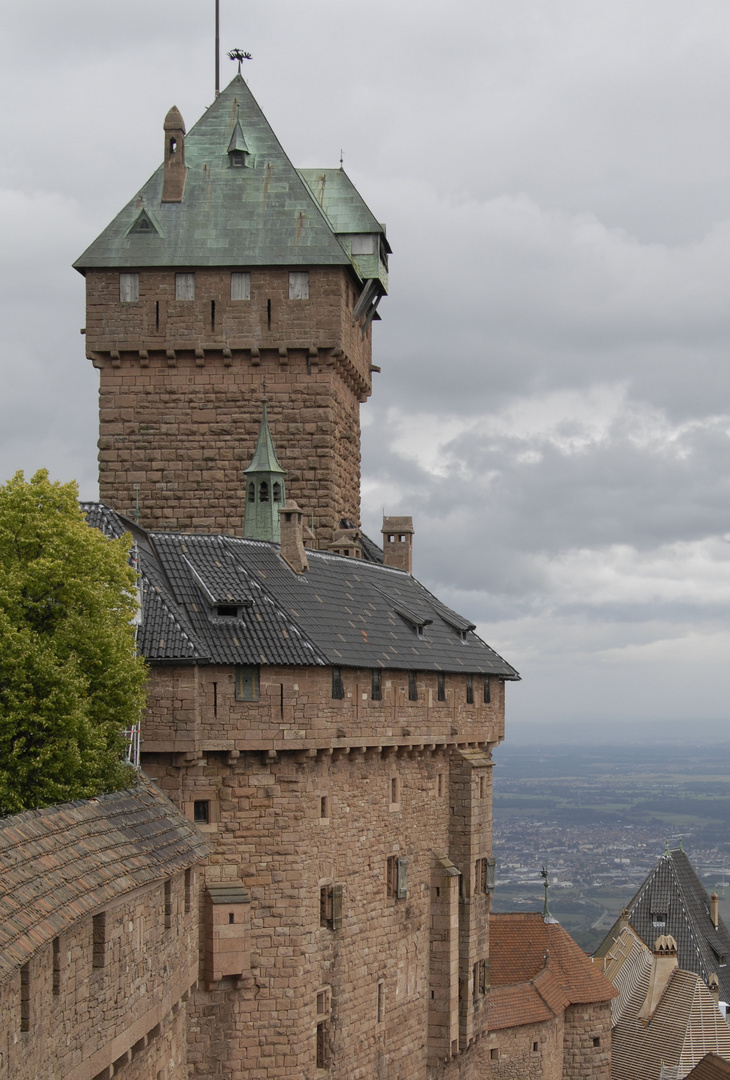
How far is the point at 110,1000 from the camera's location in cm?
2086

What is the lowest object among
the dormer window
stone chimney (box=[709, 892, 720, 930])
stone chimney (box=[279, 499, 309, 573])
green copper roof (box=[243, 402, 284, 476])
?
stone chimney (box=[709, 892, 720, 930])

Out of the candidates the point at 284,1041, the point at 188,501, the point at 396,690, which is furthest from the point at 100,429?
the point at 284,1041

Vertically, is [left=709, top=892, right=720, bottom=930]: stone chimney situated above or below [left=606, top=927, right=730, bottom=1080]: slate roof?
above

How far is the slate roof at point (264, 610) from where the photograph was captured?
3081cm

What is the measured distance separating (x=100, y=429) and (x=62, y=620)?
63.1ft

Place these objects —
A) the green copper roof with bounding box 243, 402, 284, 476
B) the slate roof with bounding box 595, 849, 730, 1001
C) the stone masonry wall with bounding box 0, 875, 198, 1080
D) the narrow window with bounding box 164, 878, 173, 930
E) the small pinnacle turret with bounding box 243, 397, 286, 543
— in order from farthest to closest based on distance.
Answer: the slate roof with bounding box 595, 849, 730, 1001, the green copper roof with bounding box 243, 402, 284, 476, the small pinnacle turret with bounding box 243, 397, 286, 543, the narrow window with bounding box 164, 878, 173, 930, the stone masonry wall with bounding box 0, 875, 198, 1080

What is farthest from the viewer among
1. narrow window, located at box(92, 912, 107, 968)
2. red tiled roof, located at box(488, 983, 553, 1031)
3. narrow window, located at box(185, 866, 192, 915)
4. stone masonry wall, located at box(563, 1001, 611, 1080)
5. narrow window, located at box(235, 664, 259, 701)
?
stone masonry wall, located at box(563, 1001, 611, 1080)

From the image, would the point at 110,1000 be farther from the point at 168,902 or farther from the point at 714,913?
the point at 714,913

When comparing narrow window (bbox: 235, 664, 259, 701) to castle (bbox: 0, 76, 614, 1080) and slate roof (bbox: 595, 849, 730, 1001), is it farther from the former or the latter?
slate roof (bbox: 595, 849, 730, 1001)

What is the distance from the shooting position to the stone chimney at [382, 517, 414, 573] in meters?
46.3

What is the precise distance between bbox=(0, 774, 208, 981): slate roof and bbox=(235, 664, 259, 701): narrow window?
4085 millimetres

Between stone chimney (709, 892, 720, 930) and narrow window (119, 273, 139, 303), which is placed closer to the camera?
narrow window (119, 273, 139, 303)

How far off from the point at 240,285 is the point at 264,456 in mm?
4700

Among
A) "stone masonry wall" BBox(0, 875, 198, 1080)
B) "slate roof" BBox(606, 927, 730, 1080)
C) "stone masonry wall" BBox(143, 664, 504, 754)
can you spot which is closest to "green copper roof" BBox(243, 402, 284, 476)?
"stone masonry wall" BBox(143, 664, 504, 754)
